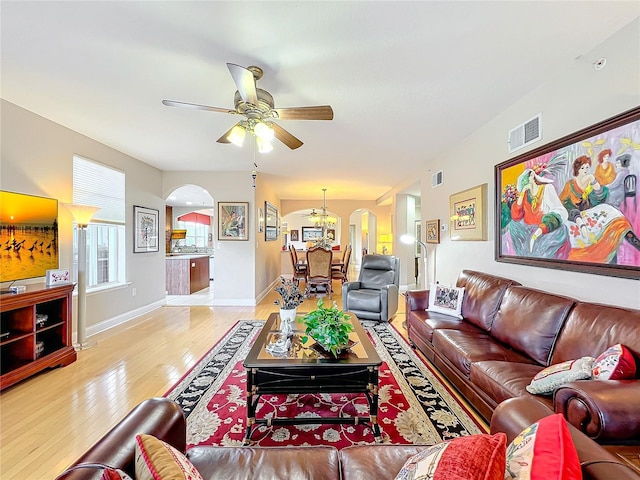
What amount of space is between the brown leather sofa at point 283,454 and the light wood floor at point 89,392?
115 centimetres

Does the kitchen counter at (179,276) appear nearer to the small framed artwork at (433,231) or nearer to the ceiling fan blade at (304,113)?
the small framed artwork at (433,231)

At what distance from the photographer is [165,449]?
0.84 meters

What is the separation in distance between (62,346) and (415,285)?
6840 mm

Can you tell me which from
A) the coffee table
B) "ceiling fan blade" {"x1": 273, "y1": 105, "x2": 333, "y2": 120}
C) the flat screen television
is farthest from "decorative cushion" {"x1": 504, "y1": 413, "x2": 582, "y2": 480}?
the flat screen television

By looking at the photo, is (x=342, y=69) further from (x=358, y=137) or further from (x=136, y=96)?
(x=136, y=96)

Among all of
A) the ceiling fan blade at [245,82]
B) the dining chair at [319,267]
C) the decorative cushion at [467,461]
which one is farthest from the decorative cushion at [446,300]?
the dining chair at [319,267]

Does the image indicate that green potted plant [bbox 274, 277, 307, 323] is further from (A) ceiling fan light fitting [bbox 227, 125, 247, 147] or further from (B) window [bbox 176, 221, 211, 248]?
(B) window [bbox 176, 221, 211, 248]

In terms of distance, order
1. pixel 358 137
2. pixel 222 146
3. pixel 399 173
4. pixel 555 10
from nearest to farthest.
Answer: pixel 555 10, pixel 358 137, pixel 222 146, pixel 399 173

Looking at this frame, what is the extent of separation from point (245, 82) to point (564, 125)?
7.87ft

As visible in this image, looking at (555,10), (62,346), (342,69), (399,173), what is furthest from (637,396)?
(399,173)

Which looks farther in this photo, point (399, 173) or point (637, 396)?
point (399, 173)

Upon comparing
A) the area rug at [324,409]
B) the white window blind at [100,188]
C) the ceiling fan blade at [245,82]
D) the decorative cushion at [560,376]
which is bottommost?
the area rug at [324,409]

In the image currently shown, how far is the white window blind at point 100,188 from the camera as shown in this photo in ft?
12.2

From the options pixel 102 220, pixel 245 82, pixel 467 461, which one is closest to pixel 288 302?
pixel 245 82
